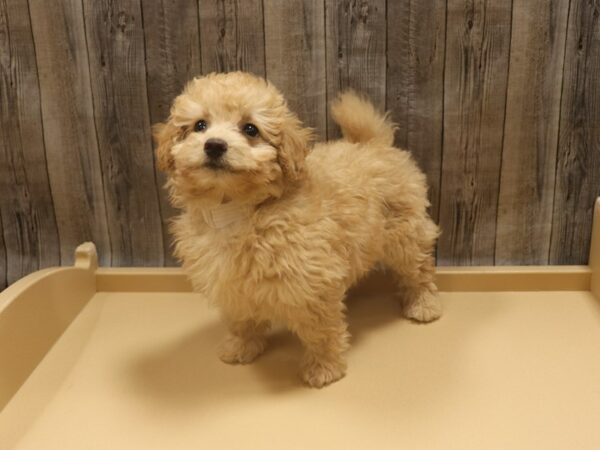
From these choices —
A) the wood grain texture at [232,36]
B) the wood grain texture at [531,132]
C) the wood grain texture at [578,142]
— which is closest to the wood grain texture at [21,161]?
the wood grain texture at [232,36]

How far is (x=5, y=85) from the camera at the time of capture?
1790 millimetres

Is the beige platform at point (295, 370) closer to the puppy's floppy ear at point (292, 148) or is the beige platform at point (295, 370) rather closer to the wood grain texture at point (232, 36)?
the puppy's floppy ear at point (292, 148)

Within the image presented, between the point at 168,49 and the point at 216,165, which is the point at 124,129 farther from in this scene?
the point at 216,165

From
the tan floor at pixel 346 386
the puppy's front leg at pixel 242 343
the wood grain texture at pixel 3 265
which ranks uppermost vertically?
the wood grain texture at pixel 3 265

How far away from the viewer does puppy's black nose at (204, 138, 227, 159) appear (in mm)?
1214

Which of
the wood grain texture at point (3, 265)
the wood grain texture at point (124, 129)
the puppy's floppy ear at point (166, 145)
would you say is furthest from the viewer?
the wood grain texture at point (3, 265)

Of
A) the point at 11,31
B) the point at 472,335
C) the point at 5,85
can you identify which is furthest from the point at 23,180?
the point at 472,335

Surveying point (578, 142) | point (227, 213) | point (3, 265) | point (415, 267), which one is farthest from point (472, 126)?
point (3, 265)

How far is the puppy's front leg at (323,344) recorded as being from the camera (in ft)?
4.74

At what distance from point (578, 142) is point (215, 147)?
44.8 inches

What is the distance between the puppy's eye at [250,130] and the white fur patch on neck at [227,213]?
160mm

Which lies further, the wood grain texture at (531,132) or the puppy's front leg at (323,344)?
the wood grain texture at (531,132)

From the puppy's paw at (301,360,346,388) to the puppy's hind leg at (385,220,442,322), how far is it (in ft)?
1.17

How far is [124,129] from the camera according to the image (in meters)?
1.82
